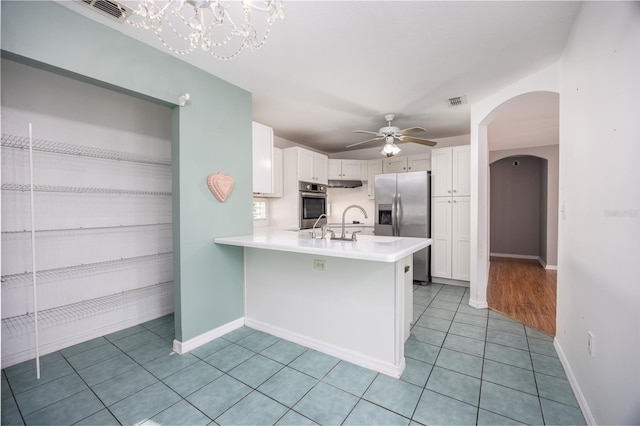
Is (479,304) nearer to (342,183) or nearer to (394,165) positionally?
(394,165)

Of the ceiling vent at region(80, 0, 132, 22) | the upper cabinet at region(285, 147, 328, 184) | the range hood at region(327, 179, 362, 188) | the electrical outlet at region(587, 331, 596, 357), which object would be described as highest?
the ceiling vent at region(80, 0, 132, 22)

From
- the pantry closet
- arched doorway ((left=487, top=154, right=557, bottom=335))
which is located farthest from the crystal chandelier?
arched doorway ((left=487, top=154, right=557, bottom=335))

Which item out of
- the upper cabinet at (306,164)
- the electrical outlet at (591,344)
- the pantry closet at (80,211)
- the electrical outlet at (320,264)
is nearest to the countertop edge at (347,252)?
the electrical outlet at (320,264)

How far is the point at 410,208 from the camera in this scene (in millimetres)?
4395

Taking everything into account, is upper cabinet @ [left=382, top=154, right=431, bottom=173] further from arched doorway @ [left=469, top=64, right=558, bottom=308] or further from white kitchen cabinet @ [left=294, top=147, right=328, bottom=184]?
arched doorway @ [left=469, top=64, right=558, bottom=308]

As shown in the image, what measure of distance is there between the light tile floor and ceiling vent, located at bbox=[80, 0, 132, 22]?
96.7 inches

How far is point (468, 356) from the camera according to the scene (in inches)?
88.4

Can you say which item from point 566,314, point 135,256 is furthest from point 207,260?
point 566,314

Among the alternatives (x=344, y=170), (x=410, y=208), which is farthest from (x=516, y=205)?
(x=344, y=170)

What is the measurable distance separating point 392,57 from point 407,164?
110 inches

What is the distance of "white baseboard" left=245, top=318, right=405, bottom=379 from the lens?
2015 millimetres

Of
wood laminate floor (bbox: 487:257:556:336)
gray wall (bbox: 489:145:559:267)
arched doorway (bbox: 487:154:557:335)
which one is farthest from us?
arched doorway (bbox: 487:154:557:335)

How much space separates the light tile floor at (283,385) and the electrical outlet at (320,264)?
2.32ft

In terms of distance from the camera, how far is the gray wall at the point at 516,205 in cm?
651
